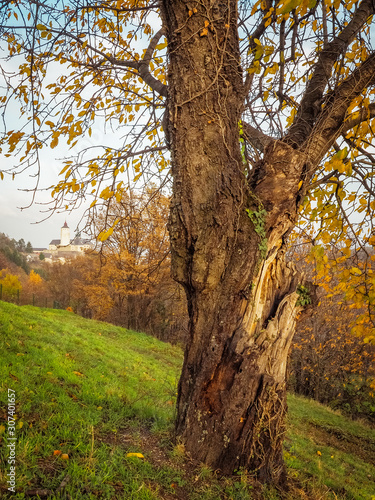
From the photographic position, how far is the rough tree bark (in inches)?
104

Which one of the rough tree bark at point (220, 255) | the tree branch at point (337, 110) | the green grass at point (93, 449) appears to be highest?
the tree branch at point (337, 110)

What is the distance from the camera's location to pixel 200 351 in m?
2.76

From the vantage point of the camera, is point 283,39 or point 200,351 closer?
point 200,351

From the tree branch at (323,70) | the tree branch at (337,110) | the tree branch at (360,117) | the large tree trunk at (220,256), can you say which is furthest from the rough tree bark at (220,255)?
the tree branch at (360,117)

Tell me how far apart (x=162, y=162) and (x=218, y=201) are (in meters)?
2.67

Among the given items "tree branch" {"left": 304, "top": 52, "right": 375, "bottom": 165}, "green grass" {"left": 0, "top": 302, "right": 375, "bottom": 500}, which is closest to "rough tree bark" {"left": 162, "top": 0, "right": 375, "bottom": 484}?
"green grass" {"left": 0, "top": 302, "right": 375, "bottom": 500}

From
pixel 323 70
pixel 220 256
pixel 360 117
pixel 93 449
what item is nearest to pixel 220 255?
pixel 220 256

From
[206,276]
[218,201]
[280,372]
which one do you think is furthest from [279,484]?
[218,201]

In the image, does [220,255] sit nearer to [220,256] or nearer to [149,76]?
[220,256]

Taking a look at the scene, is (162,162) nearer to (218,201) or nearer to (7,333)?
(218,201)

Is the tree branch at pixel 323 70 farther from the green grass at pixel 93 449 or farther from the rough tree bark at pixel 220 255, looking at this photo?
the green grass at pixel 93 449

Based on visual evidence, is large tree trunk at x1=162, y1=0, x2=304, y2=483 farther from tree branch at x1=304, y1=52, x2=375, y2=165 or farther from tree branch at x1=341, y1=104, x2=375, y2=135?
tree branch at x1=341, y1=104, x2=375, y2=135

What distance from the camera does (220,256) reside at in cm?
269

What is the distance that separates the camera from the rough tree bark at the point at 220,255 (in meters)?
2.64
